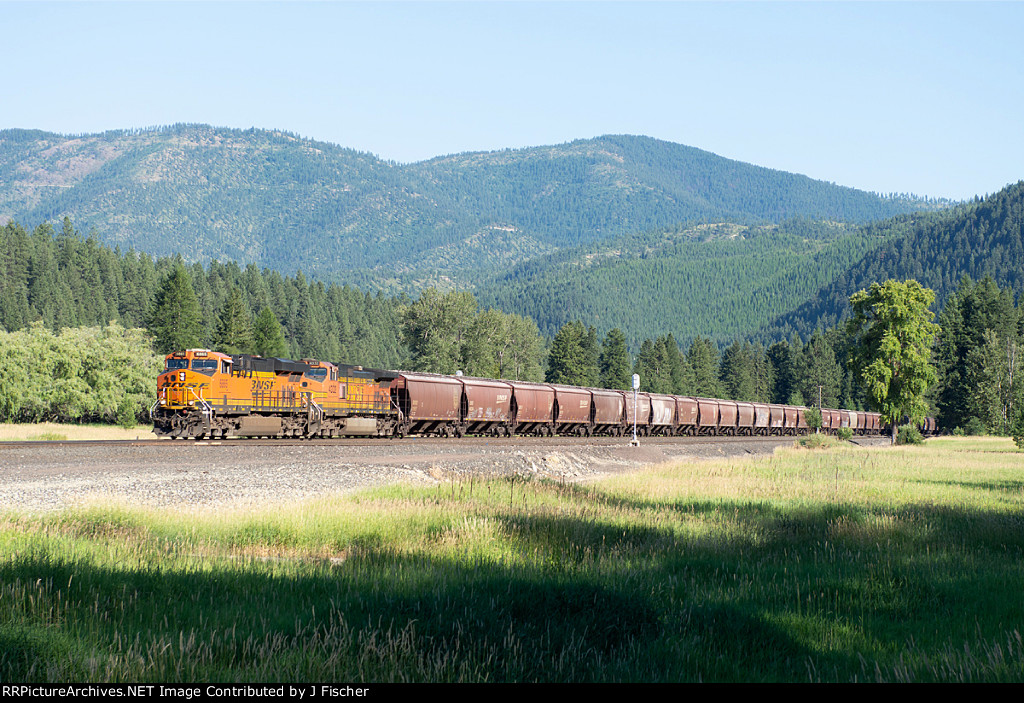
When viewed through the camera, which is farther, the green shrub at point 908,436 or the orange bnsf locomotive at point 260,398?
the green shrub at point 908,436

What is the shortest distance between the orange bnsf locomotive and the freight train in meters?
0.04

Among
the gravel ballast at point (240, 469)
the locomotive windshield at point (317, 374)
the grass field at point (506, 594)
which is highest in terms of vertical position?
the locomotive windshield at point (317, 374)

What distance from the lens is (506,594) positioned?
1086cm

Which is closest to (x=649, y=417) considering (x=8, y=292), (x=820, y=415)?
(x=820, y=415)

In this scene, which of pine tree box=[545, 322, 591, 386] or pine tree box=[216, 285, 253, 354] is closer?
pine tree box=[216, 285, 253, 354]

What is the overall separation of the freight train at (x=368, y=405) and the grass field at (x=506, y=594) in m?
18.0

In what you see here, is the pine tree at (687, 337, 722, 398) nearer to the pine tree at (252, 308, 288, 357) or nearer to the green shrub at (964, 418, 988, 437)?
the green shrub at (964, 418, 988, 437)

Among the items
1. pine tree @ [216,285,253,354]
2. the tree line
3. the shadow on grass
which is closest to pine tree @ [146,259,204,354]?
the tree line

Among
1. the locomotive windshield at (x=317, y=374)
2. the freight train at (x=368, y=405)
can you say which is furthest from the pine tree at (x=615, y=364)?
the locomotive windshield at (x=317, y=374)

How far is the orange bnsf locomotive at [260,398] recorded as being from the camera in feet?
115

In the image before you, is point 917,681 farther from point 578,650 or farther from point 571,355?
point 571,355

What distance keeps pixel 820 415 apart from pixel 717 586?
8486 centimetres

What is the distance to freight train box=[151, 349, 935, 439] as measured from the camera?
35.3 m

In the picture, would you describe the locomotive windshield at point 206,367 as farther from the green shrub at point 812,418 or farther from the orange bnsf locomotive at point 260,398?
the green shrub at point 812,418
